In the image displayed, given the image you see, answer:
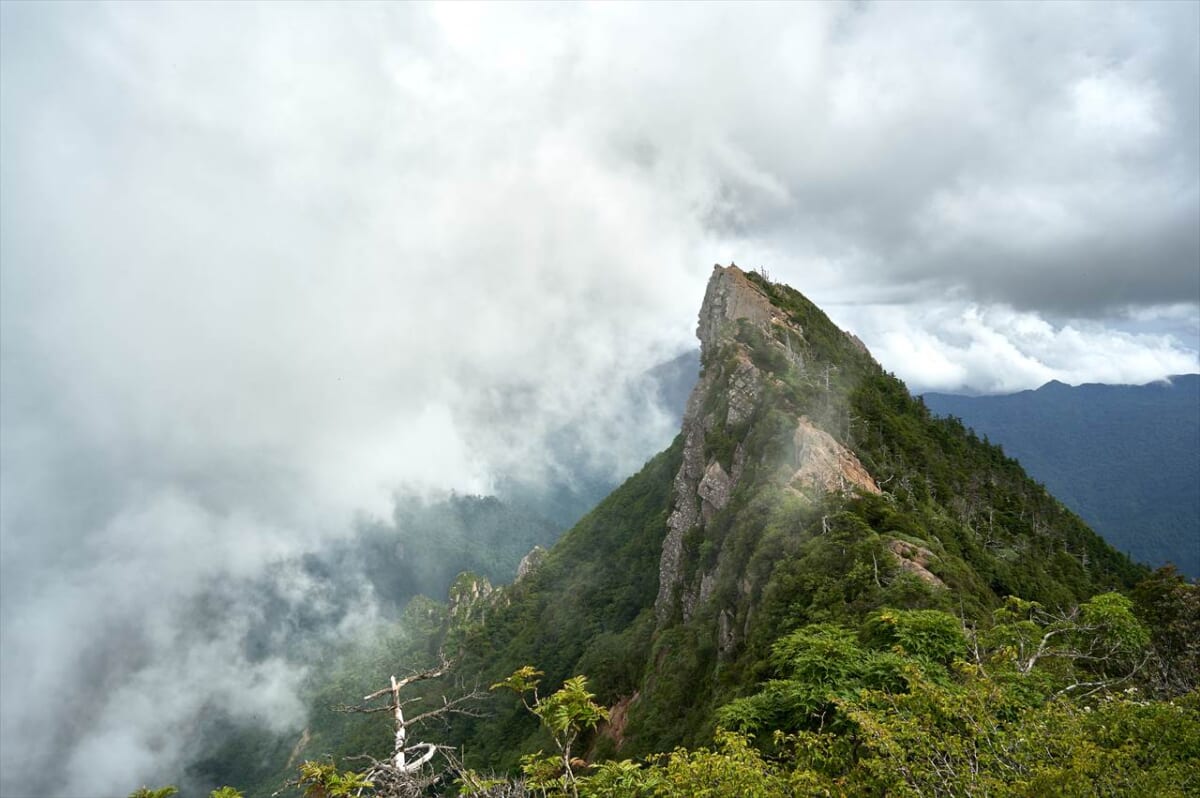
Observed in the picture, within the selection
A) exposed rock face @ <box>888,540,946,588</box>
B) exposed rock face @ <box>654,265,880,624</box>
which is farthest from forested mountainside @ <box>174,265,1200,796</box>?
exposed rock face @ <box>654,265,880,624</box>

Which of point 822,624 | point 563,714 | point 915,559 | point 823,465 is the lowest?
point 915,559

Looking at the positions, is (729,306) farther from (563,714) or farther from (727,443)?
(563,714)

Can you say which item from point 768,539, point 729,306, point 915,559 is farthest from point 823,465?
point 729,306

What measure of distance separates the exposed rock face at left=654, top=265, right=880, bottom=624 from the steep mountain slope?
12.4 inches

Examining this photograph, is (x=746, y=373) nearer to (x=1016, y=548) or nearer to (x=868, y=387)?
(x=868, y=387)

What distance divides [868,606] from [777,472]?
881 inches

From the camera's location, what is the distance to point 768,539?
47.1m

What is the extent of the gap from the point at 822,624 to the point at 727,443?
148ft

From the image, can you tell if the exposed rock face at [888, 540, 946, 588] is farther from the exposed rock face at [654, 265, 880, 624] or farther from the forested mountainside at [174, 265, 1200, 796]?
the exposed rock face at [654, 265, 880, 624]

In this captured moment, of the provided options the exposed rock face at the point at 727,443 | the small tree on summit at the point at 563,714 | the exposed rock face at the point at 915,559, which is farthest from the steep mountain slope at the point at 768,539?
the small tree on summit at the point at 563,714

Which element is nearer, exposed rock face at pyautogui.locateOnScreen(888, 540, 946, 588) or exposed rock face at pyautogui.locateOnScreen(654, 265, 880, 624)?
exposed rock face at pyautogui.locateOnScreen(888, 540, 946, 588)

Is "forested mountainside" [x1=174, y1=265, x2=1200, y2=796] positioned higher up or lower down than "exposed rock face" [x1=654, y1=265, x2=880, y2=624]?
lower down

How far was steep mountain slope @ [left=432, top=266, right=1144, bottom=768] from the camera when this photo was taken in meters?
39.2

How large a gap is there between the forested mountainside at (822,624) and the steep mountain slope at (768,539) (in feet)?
1.10
